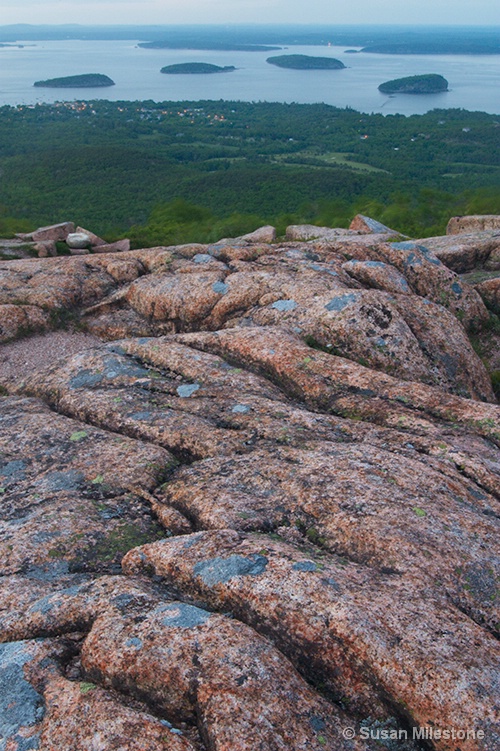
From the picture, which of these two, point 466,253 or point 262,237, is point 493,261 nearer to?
point 466,253

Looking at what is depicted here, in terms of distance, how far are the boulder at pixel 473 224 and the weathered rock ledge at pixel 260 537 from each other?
54.2 ft

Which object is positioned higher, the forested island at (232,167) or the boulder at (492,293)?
the boulder at (492,293)

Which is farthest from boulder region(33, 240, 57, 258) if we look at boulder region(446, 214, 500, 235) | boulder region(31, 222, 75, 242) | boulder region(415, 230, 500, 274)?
boulder region(446, 214, 500, 235)

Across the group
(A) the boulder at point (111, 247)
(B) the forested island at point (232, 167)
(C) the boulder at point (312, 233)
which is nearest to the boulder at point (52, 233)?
(A) the boulder at point (111, 247)

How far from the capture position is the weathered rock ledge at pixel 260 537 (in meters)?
5.23

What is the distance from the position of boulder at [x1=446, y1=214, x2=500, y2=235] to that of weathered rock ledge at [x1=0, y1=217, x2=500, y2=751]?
54.2 feet

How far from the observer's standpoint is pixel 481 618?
21.4 ft

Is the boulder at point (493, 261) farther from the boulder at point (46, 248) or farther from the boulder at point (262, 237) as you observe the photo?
the boulder at point (46, 248)

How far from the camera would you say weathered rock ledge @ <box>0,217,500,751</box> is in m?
5.23

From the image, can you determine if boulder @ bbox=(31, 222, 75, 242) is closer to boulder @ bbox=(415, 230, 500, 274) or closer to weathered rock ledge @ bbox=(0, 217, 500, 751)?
weathered rock ledge @ bbox=(0, 217, 500, 751)

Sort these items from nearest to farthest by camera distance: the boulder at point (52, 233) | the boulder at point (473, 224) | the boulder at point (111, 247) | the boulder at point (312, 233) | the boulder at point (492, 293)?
the boulder at point (492, 293), the boulder at point (111, 247), the boulder at point (52, 233), the boulder at point (473, 224), the boulder at point (312, 233)

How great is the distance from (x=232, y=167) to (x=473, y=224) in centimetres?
9079

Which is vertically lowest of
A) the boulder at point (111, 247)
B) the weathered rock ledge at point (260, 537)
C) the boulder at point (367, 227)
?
the boulder at point (111, 247)

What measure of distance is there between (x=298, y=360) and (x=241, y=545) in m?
6.38
